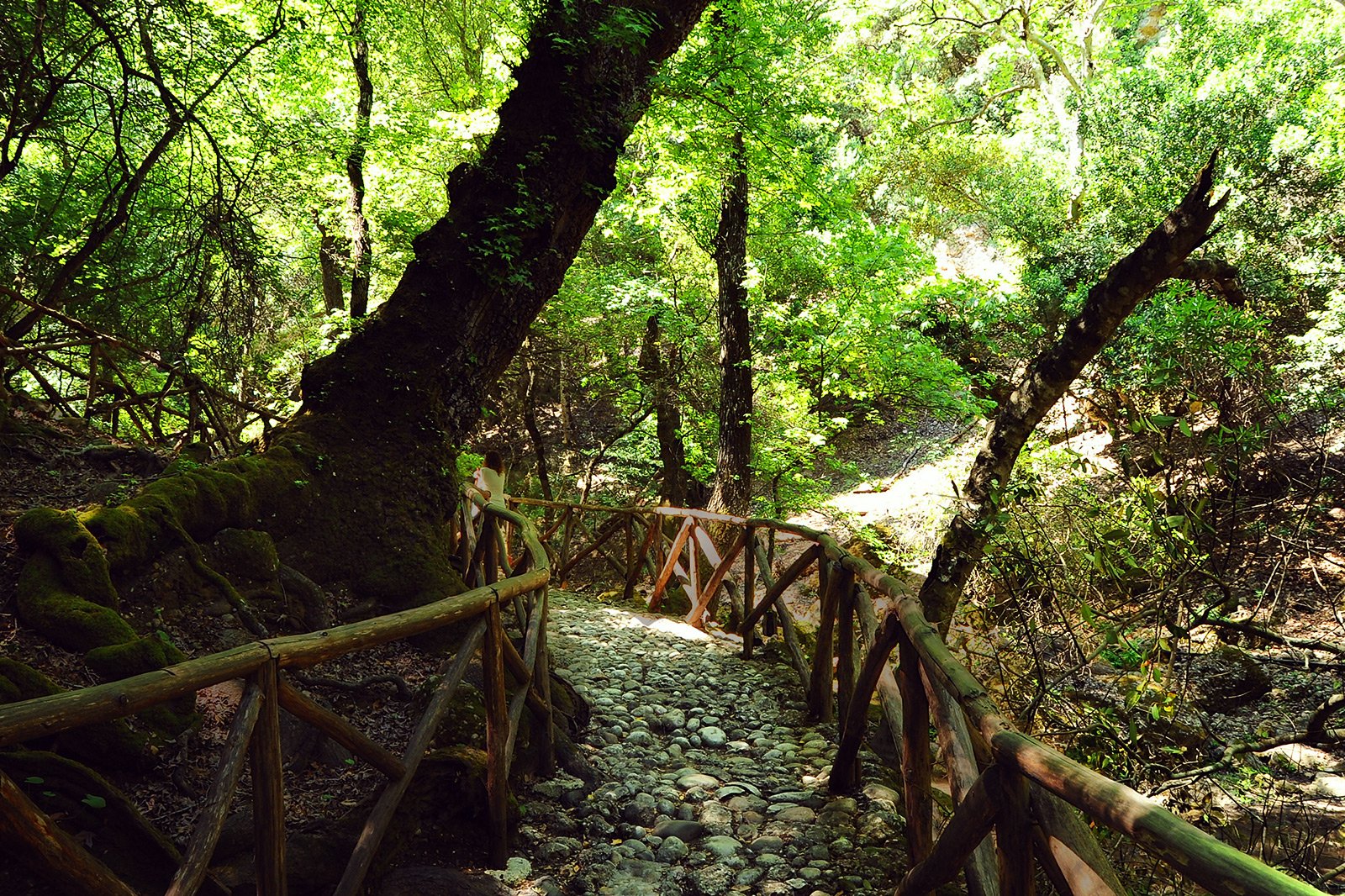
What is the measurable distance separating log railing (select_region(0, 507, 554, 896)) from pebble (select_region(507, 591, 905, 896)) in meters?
0.47

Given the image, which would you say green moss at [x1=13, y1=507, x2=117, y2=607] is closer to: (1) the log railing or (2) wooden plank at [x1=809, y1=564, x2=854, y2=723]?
(1) the log railing

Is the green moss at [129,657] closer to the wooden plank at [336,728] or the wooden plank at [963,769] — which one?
the wooden plank at [336,728]

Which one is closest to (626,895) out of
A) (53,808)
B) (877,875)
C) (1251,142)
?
(877,875)

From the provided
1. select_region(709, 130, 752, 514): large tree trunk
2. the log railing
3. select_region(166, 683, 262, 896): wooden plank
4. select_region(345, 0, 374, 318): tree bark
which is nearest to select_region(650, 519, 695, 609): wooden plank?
select_region(709, 130, 752, 514): large tree trunk

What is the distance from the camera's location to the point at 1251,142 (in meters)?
12.2

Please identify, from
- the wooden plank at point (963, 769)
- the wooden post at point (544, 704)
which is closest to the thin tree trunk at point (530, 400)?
the wooden post at point (544, 704)

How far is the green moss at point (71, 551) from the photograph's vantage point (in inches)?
126

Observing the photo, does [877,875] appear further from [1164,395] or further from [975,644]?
[975,644]

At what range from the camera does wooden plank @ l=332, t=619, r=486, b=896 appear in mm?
2312

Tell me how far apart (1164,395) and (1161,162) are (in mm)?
11695

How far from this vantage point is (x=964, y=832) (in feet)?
6.28

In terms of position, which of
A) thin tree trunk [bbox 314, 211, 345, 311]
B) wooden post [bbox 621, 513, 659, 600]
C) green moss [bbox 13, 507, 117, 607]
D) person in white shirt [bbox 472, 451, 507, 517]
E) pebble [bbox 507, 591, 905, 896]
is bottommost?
pebble [bbox 507, 591, 905, 896]

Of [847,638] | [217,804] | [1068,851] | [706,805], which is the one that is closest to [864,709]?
[847,638]

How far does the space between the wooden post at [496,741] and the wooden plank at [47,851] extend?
1355 mm
